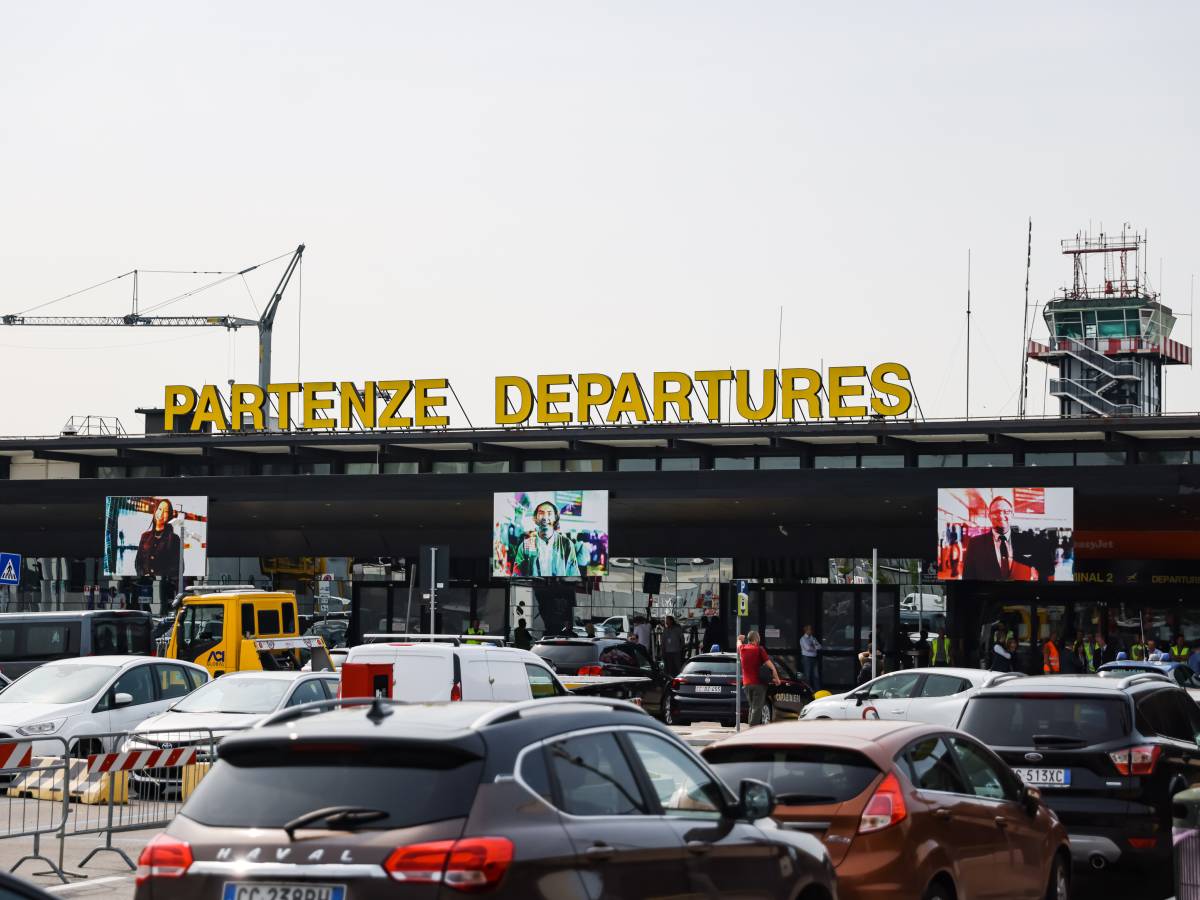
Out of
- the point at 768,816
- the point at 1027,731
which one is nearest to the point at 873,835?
the point at 768,816

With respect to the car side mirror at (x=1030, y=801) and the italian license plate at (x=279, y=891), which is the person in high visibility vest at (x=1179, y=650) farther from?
the italian license plate at (x=279, y=891)

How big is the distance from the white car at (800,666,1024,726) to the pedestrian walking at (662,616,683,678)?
14.1m

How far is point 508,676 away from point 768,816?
11.9m

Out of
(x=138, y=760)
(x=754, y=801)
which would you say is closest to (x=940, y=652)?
(x=138, y=760)

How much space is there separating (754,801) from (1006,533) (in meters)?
30.3

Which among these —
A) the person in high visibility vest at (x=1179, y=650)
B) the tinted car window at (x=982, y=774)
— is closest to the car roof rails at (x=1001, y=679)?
the tinted car window at (x=982, y=774)

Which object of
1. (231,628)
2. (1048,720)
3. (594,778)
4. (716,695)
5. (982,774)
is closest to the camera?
(594,778)

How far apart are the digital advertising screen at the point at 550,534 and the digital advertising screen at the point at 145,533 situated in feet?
27.1

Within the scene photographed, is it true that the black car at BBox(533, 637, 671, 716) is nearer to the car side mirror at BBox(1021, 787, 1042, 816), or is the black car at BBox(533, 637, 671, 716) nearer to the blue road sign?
the blue road sign

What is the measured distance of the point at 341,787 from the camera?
638cm

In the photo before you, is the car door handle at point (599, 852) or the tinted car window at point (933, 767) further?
the tinted car window at point (933, 767)

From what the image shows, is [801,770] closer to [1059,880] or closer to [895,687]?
[1059,880]

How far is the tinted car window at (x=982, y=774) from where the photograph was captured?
404 inches

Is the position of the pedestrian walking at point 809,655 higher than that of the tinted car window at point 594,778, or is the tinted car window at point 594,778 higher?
the tinted car window at point 594,778
